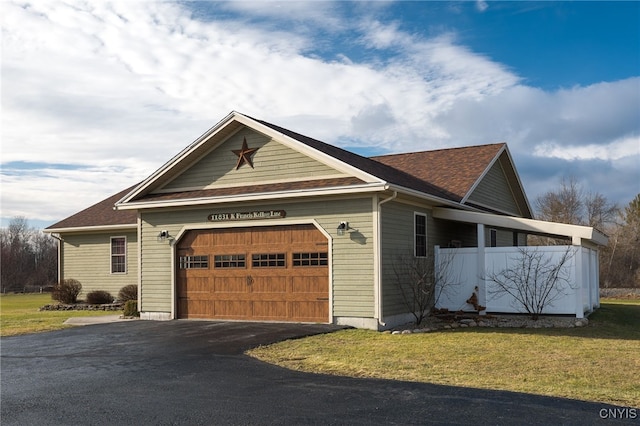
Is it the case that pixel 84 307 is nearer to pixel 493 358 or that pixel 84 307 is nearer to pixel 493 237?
pixel 493 237

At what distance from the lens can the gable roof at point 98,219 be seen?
2539 centimetres

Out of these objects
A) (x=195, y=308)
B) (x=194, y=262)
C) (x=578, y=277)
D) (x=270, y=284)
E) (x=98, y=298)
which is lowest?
(x=98, y=298)

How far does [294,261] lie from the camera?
53.8 feet

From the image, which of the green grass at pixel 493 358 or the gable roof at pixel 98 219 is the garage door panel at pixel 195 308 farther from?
the gable roof at pixel 98 219

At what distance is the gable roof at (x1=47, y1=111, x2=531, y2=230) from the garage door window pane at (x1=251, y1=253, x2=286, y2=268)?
1.63 m

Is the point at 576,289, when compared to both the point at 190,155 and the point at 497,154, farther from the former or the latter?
the point at 190,155

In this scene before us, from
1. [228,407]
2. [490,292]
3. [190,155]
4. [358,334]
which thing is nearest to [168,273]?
[190,155]

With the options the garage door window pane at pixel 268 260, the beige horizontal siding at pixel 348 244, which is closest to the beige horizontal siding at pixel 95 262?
the beige horizontal siding at pixel 348 244

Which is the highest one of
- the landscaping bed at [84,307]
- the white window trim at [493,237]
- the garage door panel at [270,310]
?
the white window trim at [493,237]

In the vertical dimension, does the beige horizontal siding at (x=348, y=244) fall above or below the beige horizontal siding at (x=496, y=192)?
below

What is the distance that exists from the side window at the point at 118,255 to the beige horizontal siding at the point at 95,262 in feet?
0.54

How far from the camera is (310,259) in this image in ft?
53.0

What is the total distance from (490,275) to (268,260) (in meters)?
6.09

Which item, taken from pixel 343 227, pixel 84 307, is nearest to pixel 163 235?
pixel 343 227
